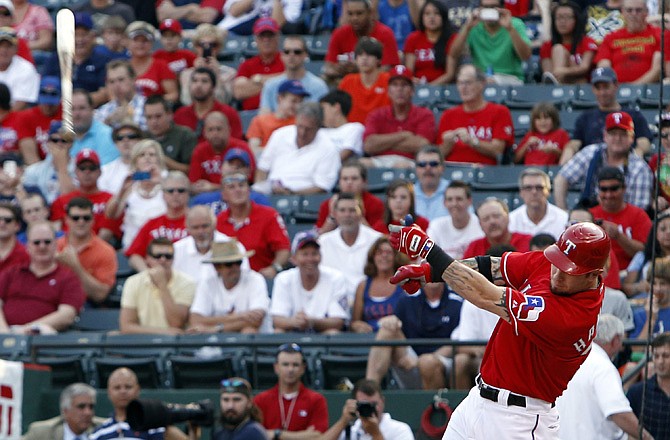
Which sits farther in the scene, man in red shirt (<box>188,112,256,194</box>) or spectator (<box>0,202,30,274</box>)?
man in red shirt (<box>188,112,256,194</box>)

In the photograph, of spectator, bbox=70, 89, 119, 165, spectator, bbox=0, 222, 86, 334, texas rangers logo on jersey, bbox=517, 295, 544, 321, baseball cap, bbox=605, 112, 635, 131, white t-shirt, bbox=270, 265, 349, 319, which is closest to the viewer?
texas rangers logo on jersey, bbox=517, 295, 544, 321

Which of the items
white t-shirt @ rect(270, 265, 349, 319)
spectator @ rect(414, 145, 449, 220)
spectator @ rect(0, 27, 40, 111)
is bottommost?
white t-shirt @ rect(270, 265, 349, 319)

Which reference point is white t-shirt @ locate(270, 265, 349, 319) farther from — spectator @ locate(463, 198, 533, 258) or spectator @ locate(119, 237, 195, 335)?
spectator @ locate(463, 198, 533, 258)

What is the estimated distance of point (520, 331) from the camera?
6.40 meters

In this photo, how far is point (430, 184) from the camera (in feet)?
37.3

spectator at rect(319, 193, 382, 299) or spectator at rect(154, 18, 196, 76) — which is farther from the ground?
spectator at rect(154, 18, 196, 76)

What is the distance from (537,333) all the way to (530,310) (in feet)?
0.46

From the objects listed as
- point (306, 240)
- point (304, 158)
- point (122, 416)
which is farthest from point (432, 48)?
point (122, 416)

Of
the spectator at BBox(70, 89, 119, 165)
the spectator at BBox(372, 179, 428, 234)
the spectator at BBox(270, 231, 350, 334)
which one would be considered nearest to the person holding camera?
the spectator at BBox(270, 231, 350, 334)

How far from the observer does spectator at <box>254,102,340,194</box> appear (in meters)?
12.1

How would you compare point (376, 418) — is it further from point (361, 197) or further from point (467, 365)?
point (361, 197)

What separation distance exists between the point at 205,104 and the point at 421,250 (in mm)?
7152

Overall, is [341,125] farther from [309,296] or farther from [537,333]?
[537,333]

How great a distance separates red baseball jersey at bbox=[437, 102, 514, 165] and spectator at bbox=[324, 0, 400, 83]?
162 cm
